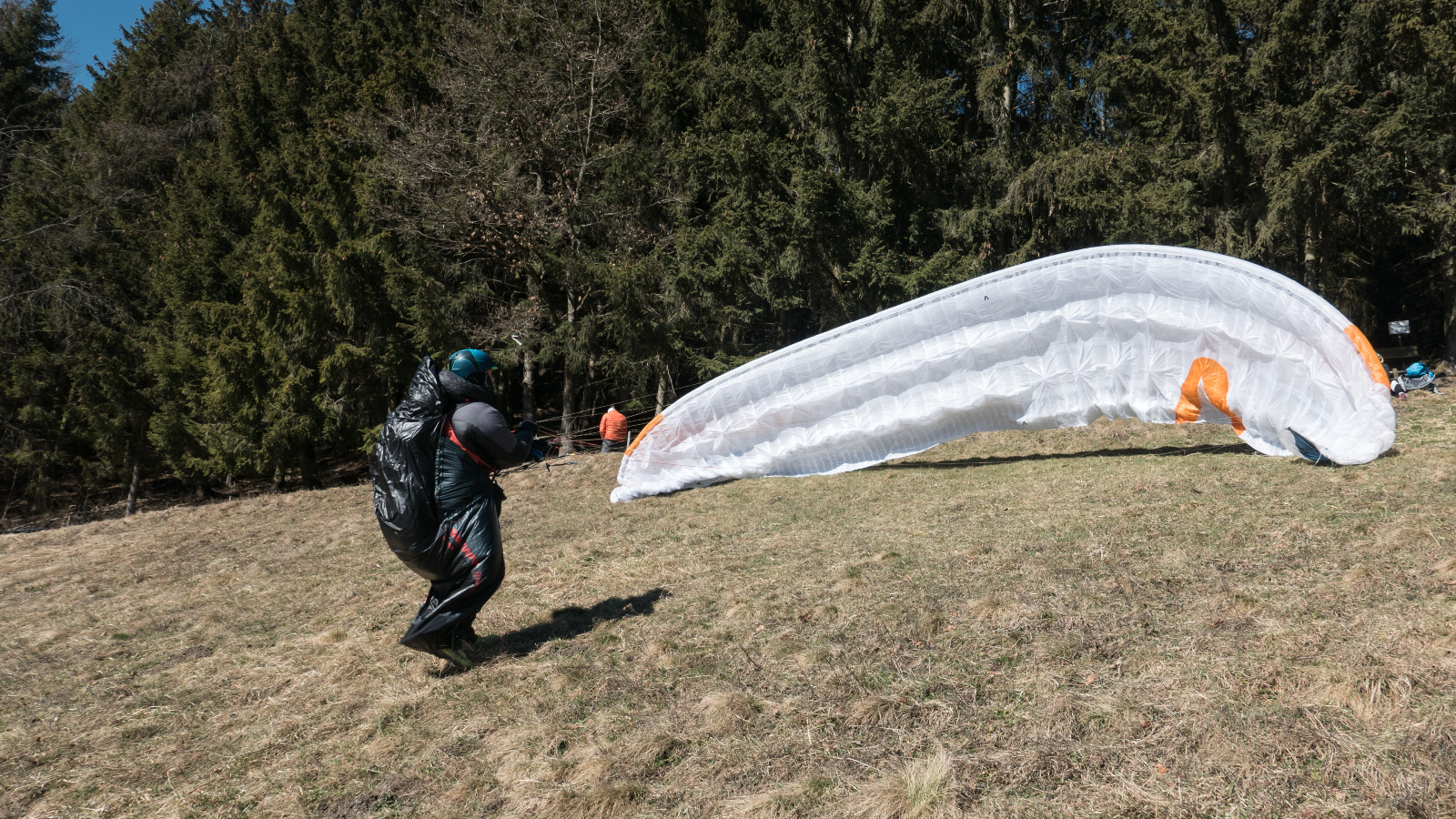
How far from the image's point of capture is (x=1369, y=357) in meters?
7.85

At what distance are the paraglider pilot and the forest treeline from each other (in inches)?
499

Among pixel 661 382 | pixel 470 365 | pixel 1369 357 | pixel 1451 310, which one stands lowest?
pixel 1369 357

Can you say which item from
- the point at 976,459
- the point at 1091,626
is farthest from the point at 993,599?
the point at 976,459

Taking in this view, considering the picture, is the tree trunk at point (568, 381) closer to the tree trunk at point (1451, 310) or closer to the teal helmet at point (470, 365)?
the teal helmet at point (470, 365)

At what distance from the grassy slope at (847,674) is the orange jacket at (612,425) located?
837 cm

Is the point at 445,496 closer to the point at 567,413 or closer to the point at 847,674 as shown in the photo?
the point at 847,674

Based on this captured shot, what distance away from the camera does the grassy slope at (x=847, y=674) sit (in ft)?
10.7

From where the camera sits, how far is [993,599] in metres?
5.12

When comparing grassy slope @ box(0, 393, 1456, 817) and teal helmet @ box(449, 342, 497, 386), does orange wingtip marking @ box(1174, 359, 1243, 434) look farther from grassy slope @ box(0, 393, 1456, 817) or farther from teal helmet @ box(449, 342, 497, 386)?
teal helmet @ box(449, 342, 497, 386)

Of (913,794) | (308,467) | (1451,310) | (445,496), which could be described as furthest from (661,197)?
(1451,310)

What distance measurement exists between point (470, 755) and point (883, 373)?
7.46 meters

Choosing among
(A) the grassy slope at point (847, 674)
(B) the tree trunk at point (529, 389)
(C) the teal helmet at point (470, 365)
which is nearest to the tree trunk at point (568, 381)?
(B) the tree trunk at point (529, 389)

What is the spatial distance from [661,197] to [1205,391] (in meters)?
14.7

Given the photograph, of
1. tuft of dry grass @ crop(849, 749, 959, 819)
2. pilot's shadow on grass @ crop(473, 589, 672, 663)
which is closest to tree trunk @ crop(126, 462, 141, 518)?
pilot's shadow on grass @ crop(473, 589, 672, 663)
